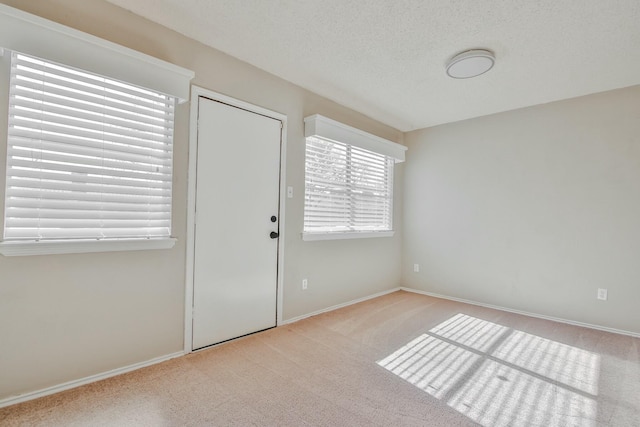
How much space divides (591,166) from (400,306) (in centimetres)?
260

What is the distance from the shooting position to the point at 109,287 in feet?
6.48

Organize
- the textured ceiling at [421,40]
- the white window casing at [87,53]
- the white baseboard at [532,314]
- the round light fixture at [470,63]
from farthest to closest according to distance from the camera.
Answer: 1. the white baseboard at [532,314]
2. the round light fixture at [470,63]
3. the textured ceiling at [421,40]
4. the white window casing at [87,53]

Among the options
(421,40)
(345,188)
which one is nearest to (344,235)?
(345,188)

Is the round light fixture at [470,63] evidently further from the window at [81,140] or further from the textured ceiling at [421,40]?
the window at [81,140]

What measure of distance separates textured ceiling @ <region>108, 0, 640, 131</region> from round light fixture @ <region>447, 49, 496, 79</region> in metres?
0.06

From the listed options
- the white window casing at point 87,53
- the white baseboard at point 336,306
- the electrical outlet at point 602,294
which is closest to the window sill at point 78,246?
the white window casing at point 87,53

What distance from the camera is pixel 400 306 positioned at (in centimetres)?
371

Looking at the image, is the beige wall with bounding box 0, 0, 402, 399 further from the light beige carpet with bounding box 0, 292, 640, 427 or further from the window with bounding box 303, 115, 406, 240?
the window with bounding box 303, 115, 406, 240

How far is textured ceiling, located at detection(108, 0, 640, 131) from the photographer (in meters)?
1.97

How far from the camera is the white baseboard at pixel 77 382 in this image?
5.49 feet

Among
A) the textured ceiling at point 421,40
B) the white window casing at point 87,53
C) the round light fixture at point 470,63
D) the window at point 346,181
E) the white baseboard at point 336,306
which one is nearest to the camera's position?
the white window casing at point 87,53

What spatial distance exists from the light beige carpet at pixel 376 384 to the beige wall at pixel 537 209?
0.60 meters

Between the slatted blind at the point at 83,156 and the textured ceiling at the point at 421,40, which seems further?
the textured ceiling at the point at 421,40

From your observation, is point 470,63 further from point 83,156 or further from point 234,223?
point 83,156
